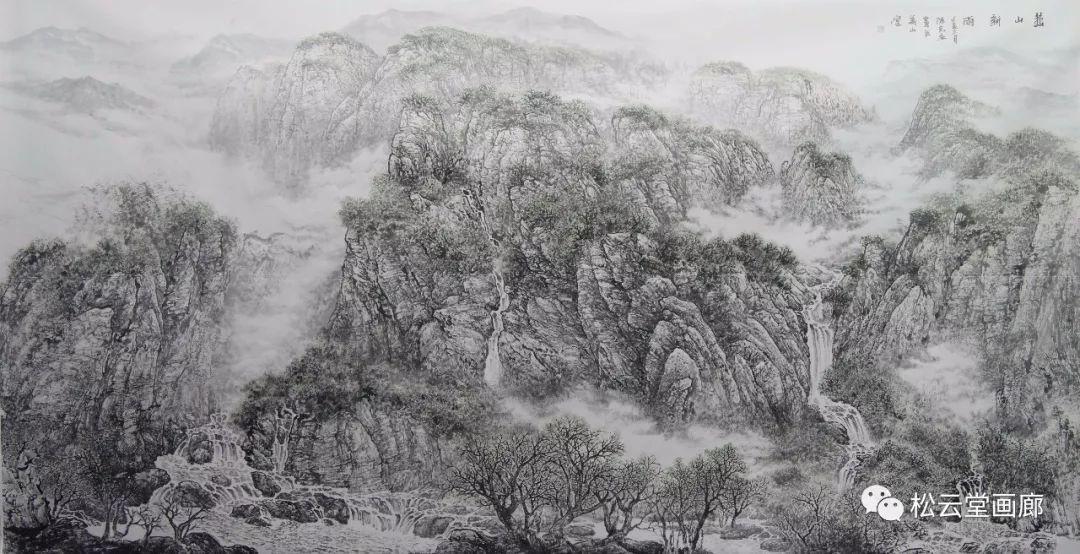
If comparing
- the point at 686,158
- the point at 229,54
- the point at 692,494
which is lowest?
the point at 692,494

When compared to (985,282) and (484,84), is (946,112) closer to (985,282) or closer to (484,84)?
(985,282)

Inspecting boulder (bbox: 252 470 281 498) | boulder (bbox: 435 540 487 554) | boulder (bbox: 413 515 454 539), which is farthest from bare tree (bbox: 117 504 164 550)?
boulder (bbox: 435 540 487 554)

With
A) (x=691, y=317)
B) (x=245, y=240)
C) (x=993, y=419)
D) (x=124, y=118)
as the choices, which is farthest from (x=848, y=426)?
(x=124, y=118)

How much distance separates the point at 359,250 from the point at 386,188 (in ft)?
1.72

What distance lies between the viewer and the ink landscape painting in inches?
196

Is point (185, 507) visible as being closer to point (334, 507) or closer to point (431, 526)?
point (334, 507)

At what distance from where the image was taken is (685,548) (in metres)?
4.99

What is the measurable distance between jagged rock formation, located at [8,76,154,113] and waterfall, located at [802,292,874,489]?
5.47m

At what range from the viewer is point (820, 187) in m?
5.22

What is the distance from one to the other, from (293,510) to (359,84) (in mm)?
3335

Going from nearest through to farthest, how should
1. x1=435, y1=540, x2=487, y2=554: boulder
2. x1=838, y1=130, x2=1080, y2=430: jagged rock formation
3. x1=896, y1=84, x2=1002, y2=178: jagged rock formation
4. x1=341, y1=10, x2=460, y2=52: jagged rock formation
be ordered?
x1=435, y1=540, x2=487, y2=554: boulder → x1=838, y1=130, x2=1080, y2=430: jagged rock formation → x1=896, y1=84, x2=1002, y2=178: jagged rock formation → x1=341, y1=10, x2=460, y2=52: jagged rock formation

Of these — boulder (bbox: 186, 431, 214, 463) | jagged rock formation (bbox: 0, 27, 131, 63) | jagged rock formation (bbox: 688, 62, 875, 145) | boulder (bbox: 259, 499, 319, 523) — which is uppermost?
jagged rock formation (bbox: 0, 27, 131, 63)

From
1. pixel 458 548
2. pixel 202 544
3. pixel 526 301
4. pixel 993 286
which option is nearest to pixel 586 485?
pixel 458 548

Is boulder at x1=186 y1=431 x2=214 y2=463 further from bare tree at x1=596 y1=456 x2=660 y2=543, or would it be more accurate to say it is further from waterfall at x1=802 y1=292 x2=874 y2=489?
waterfall at x1=802 y1=292 x2=874 y2=489
